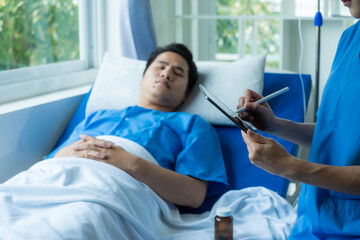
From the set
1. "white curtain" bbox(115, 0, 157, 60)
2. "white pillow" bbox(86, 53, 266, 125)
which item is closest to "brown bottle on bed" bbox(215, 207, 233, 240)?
"white pillow" bbox(86, 53, 266, 125)

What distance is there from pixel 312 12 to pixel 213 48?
0.82 m

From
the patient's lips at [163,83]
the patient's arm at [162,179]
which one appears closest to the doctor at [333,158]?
the patient's arm at [162,179]

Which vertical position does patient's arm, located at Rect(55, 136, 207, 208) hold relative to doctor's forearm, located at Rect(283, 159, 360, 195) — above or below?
below

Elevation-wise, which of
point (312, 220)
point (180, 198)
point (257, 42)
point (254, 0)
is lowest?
point (180, 198)

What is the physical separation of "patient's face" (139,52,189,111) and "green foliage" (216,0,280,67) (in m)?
0.91

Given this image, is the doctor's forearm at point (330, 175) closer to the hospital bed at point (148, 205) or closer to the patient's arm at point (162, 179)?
the hospital bed at point (148, 205)

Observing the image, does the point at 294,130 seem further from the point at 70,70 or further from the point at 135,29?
the point at 70,70

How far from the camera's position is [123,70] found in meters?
2.44

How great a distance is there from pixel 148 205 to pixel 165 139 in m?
0.39

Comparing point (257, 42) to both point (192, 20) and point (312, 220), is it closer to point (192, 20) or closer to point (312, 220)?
point (192, 20)

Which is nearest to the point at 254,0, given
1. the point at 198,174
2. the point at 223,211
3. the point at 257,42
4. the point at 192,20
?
the point at 257,42

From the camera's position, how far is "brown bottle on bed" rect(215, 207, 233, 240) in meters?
1.46

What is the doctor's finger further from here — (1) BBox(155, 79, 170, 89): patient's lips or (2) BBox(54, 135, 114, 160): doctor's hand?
(1) BBox(155, 79, 170, 89): patient's lips

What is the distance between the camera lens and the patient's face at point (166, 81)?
212cm
